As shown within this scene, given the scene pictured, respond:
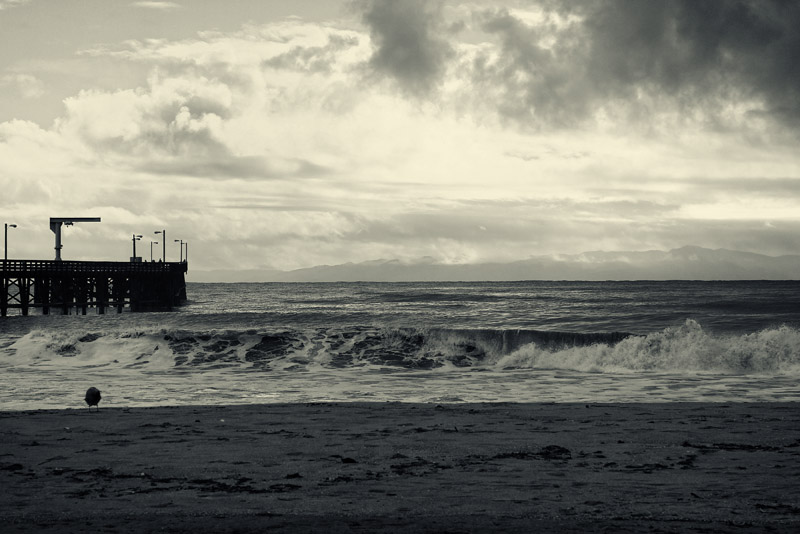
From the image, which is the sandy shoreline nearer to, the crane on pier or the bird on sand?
the bird on sand

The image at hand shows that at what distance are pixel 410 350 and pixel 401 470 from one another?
67.6 ft

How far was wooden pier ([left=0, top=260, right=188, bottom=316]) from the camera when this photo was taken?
53.8 meters

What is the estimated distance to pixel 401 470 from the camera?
9414 millimetres

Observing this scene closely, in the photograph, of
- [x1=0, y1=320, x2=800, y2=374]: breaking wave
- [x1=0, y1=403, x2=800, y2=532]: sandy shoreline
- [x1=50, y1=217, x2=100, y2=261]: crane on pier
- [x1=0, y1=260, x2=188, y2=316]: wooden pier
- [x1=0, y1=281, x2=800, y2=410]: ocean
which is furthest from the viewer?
[x1=50, y1=217, x2=100, y2=261]: crane on pier

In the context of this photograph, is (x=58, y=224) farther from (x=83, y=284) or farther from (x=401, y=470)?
(x=401, y=470)

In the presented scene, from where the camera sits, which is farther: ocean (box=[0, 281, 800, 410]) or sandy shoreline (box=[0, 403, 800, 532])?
ocean (box=[0, 281, 800, 410])

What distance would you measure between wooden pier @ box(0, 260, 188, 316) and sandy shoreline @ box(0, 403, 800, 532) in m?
A: 43.1

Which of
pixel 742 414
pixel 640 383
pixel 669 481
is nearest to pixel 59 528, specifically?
pixel 669 481

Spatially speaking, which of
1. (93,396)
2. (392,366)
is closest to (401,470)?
(93,396)

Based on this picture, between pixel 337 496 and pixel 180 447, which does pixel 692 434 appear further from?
pixel 180 447

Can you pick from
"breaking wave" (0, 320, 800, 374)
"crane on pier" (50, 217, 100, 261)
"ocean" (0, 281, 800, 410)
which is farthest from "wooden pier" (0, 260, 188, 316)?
"breaking wave" (0, 320, 800, 374)

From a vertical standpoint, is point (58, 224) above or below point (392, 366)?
above

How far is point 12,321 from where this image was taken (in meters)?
45.5

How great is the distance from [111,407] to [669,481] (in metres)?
10.9
